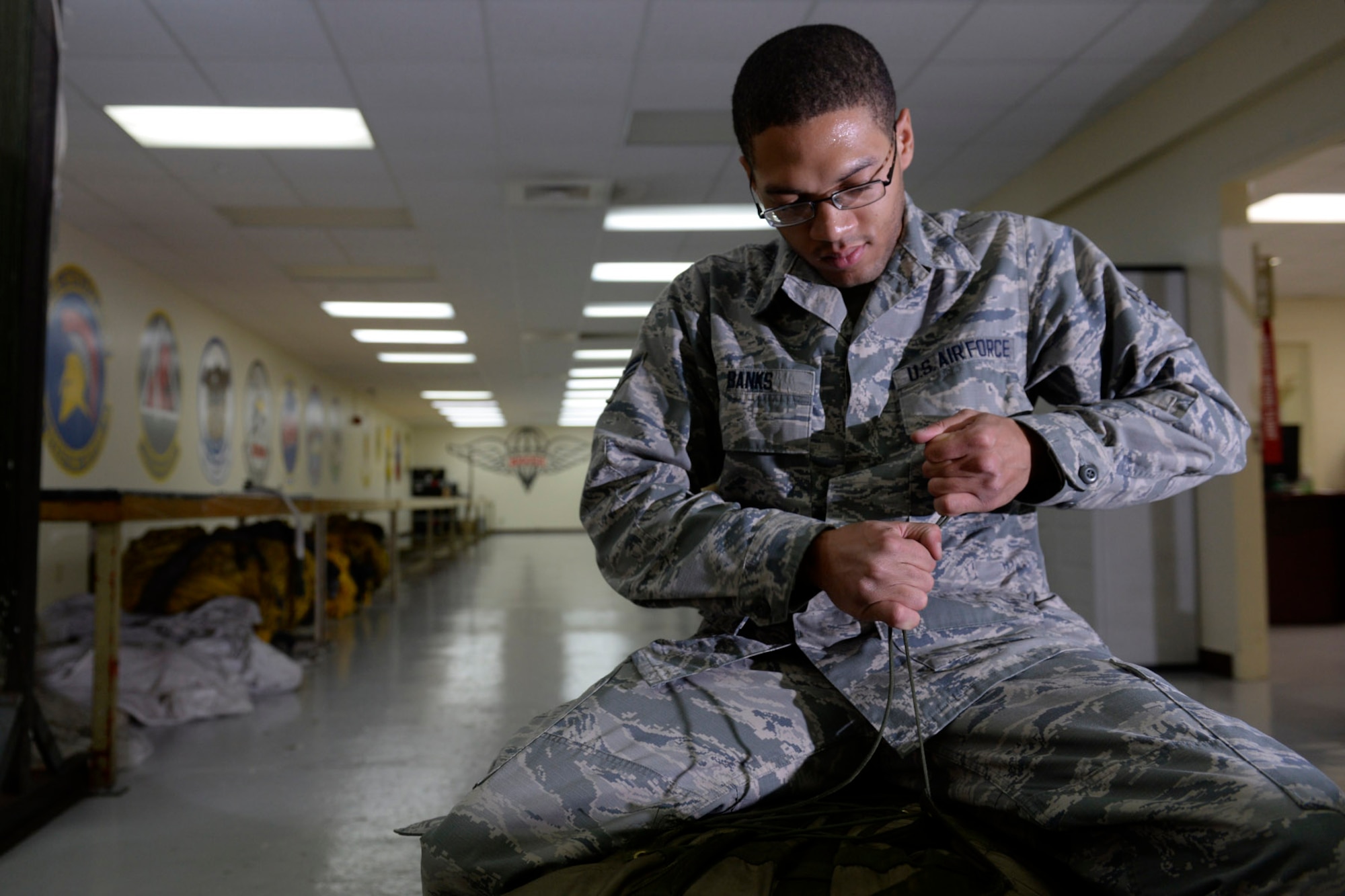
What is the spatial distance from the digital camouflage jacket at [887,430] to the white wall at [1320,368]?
8717 mm

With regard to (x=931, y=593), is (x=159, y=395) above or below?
above

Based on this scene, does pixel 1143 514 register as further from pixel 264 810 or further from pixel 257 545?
pixel 257 545

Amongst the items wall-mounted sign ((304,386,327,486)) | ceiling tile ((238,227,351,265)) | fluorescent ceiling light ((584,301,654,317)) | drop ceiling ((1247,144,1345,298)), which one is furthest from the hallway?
wall-mounted sign ((304,386,327,486))

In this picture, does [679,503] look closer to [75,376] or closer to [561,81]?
[561,81]

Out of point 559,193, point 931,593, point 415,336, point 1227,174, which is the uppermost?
point 559,193

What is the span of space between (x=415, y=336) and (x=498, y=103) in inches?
248

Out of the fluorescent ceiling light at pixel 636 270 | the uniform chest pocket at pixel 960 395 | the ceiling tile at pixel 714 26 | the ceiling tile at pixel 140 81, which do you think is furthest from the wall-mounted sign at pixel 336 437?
the uniform chest pocket at pixel 960 395

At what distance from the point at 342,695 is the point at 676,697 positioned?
288 centimetres

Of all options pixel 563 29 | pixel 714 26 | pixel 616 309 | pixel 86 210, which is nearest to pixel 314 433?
pixel 616 309

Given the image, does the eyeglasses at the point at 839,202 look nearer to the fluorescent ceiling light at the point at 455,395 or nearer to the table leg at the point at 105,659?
the table leg at the point at 105,659

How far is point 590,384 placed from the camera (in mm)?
14164

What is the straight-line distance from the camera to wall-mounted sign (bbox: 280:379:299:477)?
37.6ft

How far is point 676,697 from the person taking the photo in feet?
3.48

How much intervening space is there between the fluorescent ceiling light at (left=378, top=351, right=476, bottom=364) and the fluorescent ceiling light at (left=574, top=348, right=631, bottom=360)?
4.45ft
